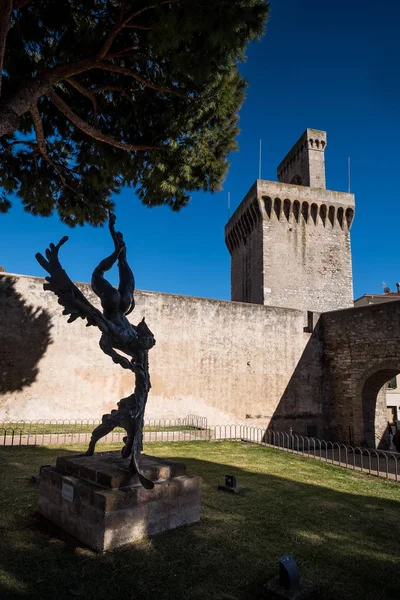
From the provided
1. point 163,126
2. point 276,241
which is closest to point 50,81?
point 163,126

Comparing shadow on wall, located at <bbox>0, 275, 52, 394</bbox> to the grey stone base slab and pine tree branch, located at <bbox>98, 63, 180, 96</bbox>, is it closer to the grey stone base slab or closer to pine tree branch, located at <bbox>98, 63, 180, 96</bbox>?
pine tree branch, located at <bbox>98, 63, 180, 96</bbox>

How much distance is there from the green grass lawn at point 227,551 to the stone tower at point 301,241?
53.0 ft

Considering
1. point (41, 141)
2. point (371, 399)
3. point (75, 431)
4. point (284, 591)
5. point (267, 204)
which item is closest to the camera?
point (284, 591)

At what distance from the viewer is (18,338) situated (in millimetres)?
12398

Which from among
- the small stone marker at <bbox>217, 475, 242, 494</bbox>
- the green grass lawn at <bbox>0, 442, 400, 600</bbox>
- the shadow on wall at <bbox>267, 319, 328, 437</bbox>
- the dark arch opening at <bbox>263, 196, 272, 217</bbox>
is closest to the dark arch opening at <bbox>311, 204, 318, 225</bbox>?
the dark arch opening at <bbox>263, 196, 272, 217</bbox>

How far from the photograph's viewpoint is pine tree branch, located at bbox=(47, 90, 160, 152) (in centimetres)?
648

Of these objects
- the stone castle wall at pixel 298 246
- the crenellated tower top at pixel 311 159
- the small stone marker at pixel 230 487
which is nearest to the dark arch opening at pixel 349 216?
the stone castle wall at pixel 298 246

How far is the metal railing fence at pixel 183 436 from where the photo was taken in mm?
9594

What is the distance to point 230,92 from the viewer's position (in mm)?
7277

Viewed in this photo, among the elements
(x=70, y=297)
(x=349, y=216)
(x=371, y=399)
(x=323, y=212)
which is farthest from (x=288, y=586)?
(x=349, y=216)

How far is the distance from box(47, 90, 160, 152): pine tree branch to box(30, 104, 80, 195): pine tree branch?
36 centimetres

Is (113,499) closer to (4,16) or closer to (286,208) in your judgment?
(4,16)

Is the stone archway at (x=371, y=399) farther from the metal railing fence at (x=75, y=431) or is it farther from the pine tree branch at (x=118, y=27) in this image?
the pine tree branch at (x=118, y=27)

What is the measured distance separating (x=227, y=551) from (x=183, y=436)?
8.04m
